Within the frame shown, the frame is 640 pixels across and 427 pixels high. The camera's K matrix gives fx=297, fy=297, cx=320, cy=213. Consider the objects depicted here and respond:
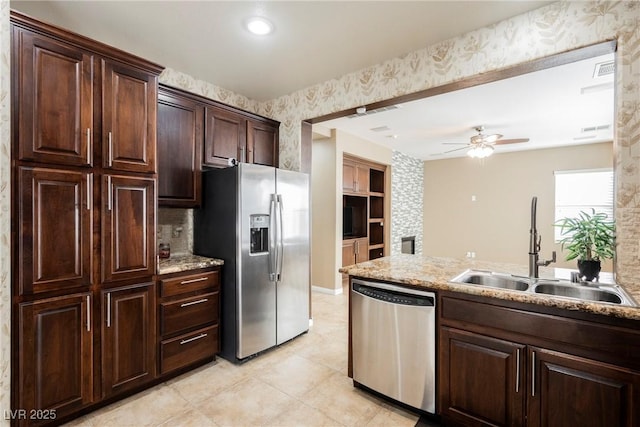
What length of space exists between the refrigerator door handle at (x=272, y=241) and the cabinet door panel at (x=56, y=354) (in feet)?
4.56

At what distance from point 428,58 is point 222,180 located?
2.06 m

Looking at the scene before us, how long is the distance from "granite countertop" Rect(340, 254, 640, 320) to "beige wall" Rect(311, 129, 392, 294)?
7.06 feet

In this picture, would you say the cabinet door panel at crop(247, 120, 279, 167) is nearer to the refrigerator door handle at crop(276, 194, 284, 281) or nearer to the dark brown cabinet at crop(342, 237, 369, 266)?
the refrigerator door handle at crop(276, 194, 284, 281)

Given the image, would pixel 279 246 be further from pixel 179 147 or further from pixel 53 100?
pixel 53 100

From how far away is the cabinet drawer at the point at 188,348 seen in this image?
7.65 feet

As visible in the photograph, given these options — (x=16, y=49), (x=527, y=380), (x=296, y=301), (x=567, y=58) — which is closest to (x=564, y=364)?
(x=527, y=380)

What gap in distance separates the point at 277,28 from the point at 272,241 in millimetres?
1791

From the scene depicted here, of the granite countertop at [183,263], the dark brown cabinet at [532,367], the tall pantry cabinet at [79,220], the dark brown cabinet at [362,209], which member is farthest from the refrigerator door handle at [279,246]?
the dark brown cabinet at [362,209]

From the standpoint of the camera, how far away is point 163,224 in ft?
9.58

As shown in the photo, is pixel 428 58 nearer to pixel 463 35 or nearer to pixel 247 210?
pixel 463 35

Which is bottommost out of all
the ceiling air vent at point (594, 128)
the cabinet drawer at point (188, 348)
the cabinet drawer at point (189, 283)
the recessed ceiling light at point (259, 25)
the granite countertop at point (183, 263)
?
the cabinet drawer at point (188, 348)

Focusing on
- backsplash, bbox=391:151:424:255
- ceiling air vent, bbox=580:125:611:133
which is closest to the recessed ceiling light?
backsplash, bbox=391:151:424:255

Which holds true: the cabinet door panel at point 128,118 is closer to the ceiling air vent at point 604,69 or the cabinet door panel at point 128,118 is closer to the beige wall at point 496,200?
the ceiling air vent at point 604,69

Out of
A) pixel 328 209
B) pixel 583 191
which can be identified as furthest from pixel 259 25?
pixel 583 191
